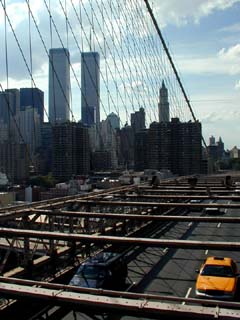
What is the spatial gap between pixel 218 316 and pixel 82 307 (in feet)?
3.90

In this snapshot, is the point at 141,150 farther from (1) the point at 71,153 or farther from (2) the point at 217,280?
(2) the point at 217,280

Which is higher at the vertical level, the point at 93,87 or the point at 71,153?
the point at 93,87

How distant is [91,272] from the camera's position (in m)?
10.3

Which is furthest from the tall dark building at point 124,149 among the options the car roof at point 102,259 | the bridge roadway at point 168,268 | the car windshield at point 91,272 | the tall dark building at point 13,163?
the car windshield at point 91,272

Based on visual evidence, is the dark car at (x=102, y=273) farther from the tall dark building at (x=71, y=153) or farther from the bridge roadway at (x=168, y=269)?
the tall dark building at (x=71, y=153)

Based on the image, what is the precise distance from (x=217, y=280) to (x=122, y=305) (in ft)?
28.1

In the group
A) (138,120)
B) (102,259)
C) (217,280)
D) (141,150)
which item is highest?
(138,120)

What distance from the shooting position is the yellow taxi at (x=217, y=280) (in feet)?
A: 36.7

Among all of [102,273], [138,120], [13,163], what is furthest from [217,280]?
[138,120]

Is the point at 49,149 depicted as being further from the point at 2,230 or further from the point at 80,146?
the point at 2,230

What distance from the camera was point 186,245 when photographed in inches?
181

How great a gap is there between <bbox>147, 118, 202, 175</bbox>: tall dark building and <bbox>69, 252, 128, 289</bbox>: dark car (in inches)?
1679

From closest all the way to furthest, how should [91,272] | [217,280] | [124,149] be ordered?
[91,272] < [217,280] < [124,149]

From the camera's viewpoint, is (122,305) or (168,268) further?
(168,268)
